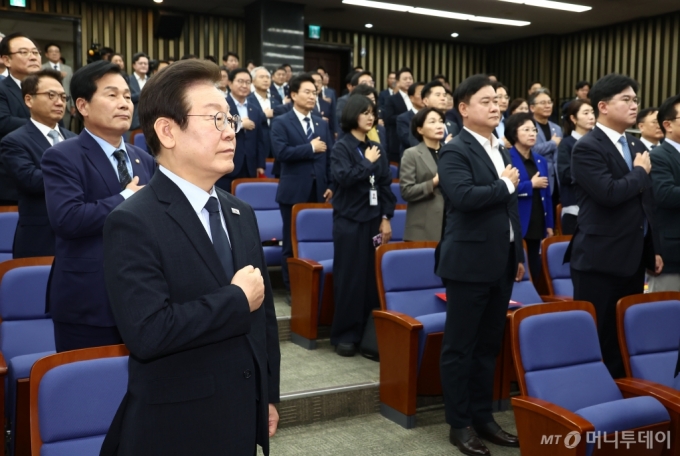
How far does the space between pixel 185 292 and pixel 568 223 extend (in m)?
3.87

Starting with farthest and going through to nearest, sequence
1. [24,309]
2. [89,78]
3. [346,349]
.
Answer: [346,349] < [24,309] < [89,78]

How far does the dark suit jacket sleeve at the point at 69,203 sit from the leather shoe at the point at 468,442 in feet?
5.47

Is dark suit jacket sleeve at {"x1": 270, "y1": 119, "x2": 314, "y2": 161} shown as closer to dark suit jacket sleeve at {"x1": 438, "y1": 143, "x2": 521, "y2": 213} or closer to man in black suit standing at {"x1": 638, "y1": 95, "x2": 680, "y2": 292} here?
dark suit jacket sleeve at {"x1": 438, "y1": 143, "x2": 521, "y2": 213}

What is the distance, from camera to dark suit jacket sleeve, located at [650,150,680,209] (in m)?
3.29

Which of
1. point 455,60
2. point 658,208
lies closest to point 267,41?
point 455,60

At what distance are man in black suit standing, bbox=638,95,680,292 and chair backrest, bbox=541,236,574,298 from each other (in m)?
0.48

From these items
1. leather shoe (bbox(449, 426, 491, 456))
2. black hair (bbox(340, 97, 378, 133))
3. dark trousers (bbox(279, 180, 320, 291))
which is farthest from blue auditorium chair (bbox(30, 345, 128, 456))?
dark trousers (bbox(279, 180, 320, 291))

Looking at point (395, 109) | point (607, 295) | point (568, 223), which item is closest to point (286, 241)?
point (568, 223)

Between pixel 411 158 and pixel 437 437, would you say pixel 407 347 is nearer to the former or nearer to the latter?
pixel 437 437

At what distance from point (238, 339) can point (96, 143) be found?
1.00 meters

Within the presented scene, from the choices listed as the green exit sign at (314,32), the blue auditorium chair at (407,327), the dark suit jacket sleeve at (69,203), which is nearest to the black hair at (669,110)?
the blue auditorium chair at (407,327)

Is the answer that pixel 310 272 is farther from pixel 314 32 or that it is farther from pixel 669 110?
pixel 314 32

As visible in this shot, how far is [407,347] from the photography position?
2896mm

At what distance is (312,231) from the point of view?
13.5 feet
